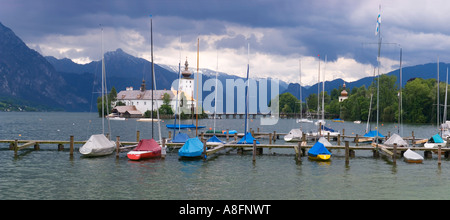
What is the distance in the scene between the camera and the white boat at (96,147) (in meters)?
39.0

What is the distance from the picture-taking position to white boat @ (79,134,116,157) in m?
39.0

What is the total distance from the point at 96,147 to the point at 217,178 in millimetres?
15296

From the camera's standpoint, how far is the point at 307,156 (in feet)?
142

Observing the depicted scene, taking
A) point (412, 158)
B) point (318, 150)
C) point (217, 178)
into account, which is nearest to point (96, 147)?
point (217, 178)

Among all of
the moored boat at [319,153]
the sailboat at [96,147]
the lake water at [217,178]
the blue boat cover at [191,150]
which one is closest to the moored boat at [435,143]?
the lake water at [217,178]

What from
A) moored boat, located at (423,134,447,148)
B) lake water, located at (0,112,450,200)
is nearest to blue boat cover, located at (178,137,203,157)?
lake water, located at (0,112,450,200)

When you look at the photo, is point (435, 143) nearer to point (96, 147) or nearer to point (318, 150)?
point (318, 150)

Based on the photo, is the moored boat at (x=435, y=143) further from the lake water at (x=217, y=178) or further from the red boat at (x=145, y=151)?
the red boat at (x=145, y=151)

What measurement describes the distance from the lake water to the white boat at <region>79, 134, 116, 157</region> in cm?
88

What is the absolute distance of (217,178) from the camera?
29859mm

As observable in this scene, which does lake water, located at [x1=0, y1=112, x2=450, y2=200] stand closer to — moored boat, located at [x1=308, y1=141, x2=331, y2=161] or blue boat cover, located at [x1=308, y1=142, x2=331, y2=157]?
moored boat, located at [x1=308, y1=141, x2=331, y2=161]
